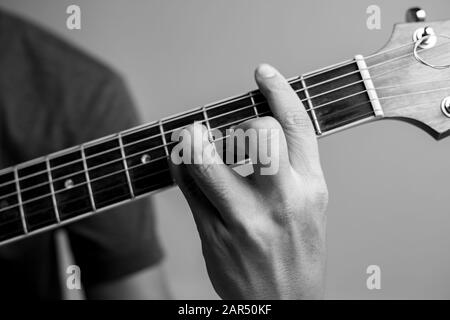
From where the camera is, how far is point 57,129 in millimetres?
964

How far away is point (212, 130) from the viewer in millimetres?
554

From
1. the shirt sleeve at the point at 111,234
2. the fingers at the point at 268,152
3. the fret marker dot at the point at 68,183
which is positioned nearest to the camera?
the fingers at the point at 268,152

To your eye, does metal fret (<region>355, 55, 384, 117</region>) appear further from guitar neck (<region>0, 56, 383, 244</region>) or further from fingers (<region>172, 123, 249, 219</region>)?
fingers (<region>172, 123, 249, 219</region>)

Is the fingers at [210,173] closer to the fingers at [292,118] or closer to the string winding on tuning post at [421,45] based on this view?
the fingers at [292,118]

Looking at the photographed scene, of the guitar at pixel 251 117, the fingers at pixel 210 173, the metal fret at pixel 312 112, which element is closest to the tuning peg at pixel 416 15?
the guitar at pixel 251 117

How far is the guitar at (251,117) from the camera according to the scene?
0.53 metres

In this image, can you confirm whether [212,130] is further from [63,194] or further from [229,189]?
[63,194]

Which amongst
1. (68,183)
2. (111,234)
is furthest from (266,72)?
(111,234)

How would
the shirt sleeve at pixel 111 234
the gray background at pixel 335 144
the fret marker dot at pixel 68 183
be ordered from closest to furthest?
1. the fret marker dot at pixel 68 183
2. the shirt sleeve at pixel 111 234
3. the gray background at pixel 335 144

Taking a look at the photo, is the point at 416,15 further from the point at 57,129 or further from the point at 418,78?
the point at 57,129

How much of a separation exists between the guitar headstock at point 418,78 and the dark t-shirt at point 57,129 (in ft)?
1.74

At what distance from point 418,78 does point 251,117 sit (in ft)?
0.59

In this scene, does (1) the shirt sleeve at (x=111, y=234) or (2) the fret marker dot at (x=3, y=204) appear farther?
(1) the shirt sleeve at (x=111, y=234)

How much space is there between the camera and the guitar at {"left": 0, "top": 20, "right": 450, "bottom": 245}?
1.75 feet
